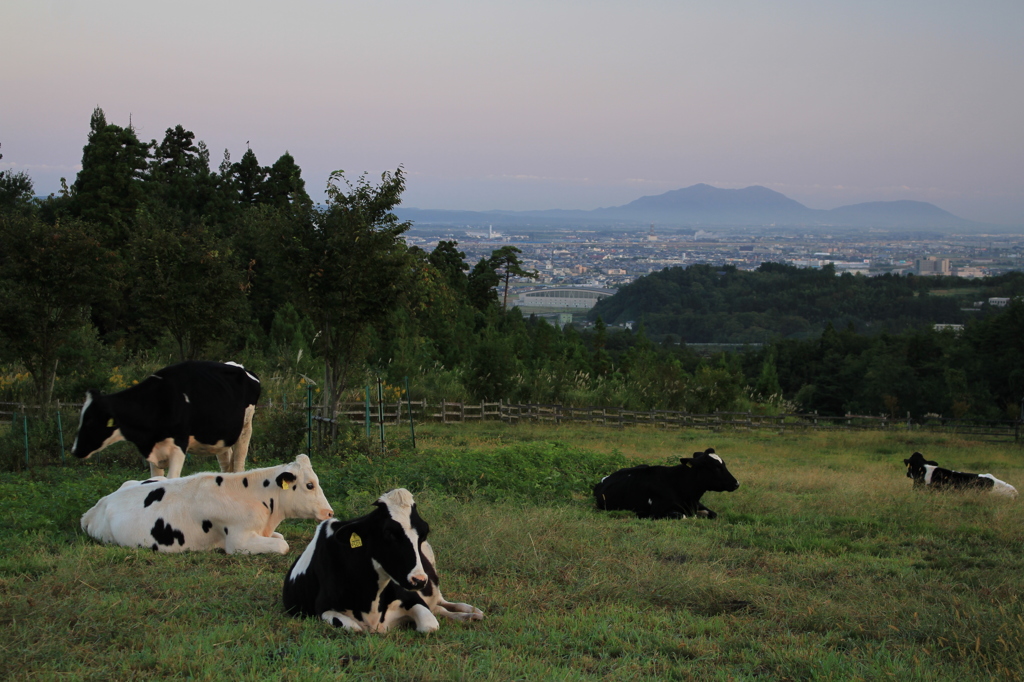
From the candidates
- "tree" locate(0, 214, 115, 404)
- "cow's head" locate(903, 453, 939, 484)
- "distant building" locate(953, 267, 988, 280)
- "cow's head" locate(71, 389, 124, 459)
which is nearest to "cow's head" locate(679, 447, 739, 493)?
"cow's head" locate(903, 453, 939, 484)

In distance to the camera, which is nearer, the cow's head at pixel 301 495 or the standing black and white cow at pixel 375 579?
the standing black and white cow at pixel 375 579

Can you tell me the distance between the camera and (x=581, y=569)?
6.52m

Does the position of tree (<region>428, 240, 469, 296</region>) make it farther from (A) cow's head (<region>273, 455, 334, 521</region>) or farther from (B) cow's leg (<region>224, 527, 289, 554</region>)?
(B) cow's leg (<region>224, 527, 289, 554</region>)

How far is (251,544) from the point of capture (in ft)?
22.8

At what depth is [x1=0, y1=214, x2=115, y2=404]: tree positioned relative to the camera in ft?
49.0

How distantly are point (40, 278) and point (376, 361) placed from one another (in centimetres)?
1663

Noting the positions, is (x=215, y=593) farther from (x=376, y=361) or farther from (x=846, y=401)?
(x=846, y=401)

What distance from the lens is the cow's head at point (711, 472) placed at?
9.85 m

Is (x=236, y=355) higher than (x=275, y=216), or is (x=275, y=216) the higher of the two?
(x=275, y=216)

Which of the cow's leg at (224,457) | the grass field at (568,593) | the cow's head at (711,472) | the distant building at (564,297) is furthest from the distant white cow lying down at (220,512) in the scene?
the distant building at (564,297)

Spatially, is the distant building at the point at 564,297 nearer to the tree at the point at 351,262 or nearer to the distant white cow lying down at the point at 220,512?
the tree at the point at 351,262

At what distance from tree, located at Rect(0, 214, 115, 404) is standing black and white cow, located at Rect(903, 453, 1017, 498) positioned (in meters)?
14.8

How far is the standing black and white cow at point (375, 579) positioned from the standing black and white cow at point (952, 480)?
932 cm

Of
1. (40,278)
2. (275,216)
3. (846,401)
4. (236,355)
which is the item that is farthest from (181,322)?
(846,401)
